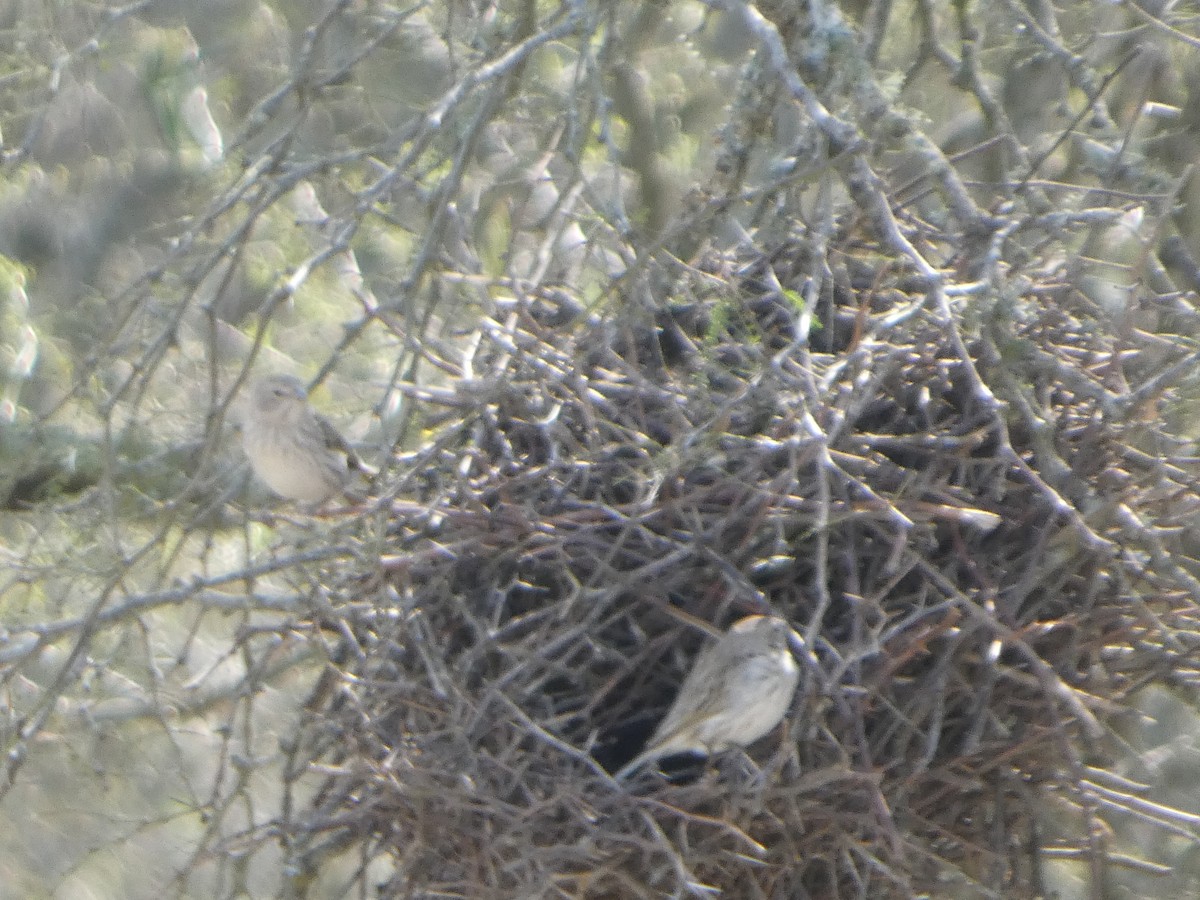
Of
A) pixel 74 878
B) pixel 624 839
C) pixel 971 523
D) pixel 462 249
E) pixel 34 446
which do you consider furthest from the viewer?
pixel 74 878

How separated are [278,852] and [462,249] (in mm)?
3351

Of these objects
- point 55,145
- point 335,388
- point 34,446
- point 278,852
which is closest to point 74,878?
point 278,852

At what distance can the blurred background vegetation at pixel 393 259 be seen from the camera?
11.8 ft

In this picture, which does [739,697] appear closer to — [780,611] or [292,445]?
[780,611]

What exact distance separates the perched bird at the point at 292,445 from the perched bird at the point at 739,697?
6.34 ft

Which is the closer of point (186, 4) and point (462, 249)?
point (462, 249)

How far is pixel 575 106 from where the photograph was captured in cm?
358

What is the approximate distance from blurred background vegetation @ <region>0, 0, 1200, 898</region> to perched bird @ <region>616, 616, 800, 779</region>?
0.47 m

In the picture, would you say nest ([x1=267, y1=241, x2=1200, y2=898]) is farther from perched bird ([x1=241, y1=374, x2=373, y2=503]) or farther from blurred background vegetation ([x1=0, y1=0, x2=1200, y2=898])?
perched bird ([x1=241, y1=374, x2=373, y2=503])

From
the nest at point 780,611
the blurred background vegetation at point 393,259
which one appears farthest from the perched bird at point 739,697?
the blurred background vegetation at point 393,259

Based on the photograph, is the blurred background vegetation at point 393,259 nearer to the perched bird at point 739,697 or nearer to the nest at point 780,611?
the nest at point 780,611

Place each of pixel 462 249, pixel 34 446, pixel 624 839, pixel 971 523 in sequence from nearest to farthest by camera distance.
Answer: pixel 624 839 < pixel 971 523 < pixel 34 446 < pixel 462 249

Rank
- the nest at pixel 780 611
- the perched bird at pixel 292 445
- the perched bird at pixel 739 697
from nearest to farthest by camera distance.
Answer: the nest at pixel 780 611, the perched bird at pixel 739 697, the perched bird at pixel 292 445

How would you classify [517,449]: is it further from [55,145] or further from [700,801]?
[55,145]
